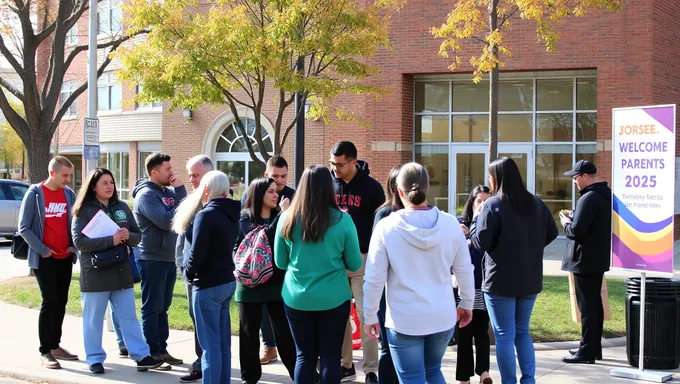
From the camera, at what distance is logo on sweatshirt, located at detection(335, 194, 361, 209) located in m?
6.81

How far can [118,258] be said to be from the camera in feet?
23.8

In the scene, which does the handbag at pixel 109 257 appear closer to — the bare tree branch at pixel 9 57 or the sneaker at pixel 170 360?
the sneaker at pixel 170 360

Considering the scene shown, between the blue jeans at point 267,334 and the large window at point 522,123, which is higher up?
the large window at point 522,123

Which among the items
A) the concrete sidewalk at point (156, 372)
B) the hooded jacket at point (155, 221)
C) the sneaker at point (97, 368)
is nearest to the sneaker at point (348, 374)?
the concrete sidewalk at point (156, 372)

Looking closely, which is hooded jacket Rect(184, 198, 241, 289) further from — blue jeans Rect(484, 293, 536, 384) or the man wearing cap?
the man wearing cap

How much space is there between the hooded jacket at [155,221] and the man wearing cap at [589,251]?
400 cm

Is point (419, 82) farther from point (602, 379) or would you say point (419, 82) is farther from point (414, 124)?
point (602, 379)

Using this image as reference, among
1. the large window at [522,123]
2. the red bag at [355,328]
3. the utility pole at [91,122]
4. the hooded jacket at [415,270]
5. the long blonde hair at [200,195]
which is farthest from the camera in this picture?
the large window at [522,123]

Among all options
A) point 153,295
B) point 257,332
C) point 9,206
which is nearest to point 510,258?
point 257,332

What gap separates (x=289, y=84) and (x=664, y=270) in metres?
6.40

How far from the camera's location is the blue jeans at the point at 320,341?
5391 mm

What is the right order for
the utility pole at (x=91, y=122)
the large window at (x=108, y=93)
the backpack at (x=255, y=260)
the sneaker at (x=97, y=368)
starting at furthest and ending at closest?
the large window at (x=108, y=93), the utility pole at (x=91, y=122), the sneaker at (x=97, y=368), the backpack at (x=255, y=260)

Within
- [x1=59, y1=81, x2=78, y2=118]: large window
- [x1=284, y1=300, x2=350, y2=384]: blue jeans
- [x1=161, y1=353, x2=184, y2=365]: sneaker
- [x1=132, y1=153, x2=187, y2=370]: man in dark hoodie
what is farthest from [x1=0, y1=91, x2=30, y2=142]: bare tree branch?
[x1=59, y1=81, x2=78, y2=118]: large window

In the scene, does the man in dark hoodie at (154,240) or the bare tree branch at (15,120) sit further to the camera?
the bare tree branch at (15,120)
